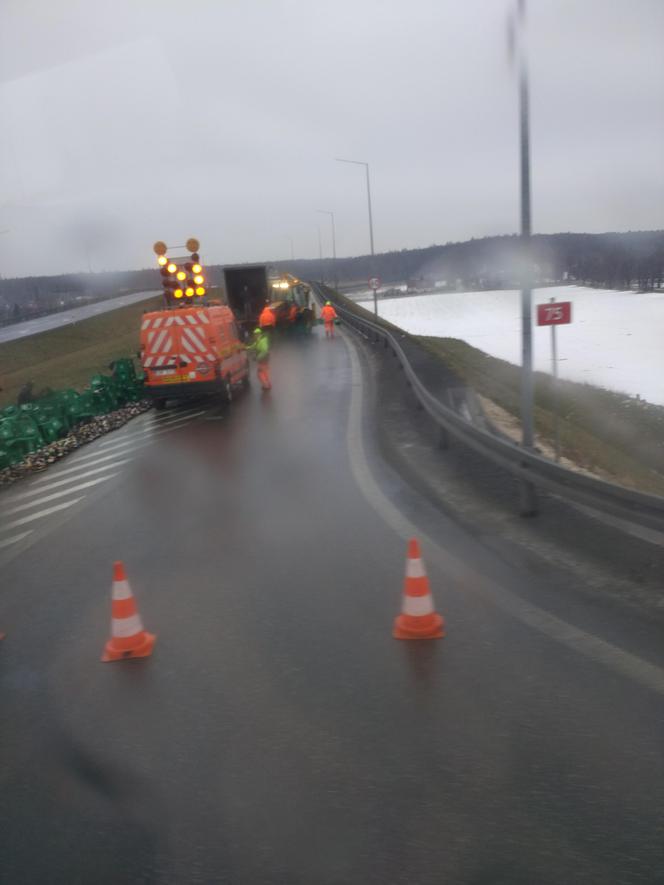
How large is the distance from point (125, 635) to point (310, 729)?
1782 millimetres

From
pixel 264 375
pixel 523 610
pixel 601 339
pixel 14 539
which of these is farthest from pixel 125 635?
pixel 601 339

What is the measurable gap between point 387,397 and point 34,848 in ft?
49.9

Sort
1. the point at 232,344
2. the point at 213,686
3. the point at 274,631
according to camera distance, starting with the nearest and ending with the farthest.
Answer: the point at 213,686
the point at 274,631
the point at 232,344

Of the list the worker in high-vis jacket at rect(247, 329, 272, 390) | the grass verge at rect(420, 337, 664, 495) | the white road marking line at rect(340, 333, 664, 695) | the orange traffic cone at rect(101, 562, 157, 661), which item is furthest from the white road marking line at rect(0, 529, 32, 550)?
the worker in high-vis jacket at rect(247, 329, 272, 390)

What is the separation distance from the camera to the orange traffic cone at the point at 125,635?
18.7 feet

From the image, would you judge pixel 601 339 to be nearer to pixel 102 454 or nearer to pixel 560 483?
pixel 102 454

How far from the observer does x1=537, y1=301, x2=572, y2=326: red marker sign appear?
1069 centimetres

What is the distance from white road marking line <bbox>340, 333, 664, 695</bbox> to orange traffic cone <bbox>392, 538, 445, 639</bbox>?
614 mm

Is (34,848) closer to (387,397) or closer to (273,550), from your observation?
(273,550)

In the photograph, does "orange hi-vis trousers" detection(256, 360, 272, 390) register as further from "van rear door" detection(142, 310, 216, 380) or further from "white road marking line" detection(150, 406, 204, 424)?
"van rear door" detection(142, 310, 216, 380)

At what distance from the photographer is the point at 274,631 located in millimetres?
5934

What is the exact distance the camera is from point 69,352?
158 feet

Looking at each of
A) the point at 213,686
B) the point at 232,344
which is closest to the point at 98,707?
the point at 213,686

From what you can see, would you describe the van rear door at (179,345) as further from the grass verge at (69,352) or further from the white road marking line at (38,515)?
the grass verge at (69,352)
